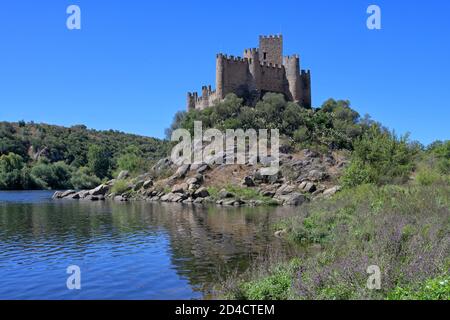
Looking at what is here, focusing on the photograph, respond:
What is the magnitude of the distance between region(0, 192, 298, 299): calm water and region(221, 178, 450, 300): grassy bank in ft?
4.98

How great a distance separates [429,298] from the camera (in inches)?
336

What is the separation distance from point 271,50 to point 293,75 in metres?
5.05

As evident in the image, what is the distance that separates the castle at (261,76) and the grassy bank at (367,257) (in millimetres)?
45093

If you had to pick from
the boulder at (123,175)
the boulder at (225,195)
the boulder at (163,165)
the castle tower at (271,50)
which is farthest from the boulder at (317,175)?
the boulder at (123,175)

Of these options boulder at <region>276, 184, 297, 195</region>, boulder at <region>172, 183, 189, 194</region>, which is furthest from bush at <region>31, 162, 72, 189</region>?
boulder at <region>276, 184, 297, 195</region>

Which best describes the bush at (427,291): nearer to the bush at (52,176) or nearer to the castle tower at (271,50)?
the castle tower at (271,50)

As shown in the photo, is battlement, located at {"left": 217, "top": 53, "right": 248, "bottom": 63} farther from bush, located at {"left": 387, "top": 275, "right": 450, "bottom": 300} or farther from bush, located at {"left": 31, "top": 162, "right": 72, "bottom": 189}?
bush, located at {"left": 387, "top": 275, "right": 450, "bottom": 300}

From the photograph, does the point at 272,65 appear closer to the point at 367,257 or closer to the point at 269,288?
the point at 367,257

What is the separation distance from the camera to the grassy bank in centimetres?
963

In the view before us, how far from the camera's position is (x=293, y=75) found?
6850cm

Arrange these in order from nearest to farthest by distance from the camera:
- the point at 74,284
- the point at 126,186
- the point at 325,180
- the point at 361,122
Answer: the point at 74,284 → the point at 325,180 → the point at 126,186 → the point at 361,122
